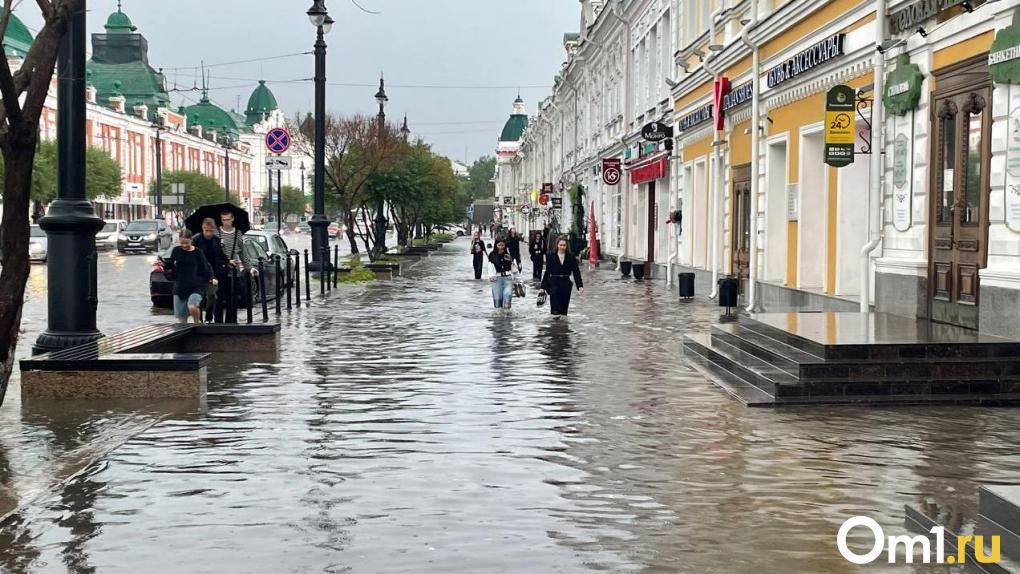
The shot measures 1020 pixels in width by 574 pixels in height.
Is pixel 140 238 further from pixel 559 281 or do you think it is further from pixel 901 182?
pixel 901 182

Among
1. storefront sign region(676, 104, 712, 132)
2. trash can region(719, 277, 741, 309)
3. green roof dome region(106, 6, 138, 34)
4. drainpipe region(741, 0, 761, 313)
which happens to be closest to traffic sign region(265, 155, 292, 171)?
trash can region(719, 277, 741, 309)

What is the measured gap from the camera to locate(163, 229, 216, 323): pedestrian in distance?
1511 cm

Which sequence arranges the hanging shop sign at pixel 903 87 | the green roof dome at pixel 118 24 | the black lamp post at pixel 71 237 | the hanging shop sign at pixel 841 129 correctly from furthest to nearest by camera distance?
the green roof dome at pixel 118 24 < the hanging shop sign at pixel 841 129 < the hanging shop sign at pixel 903 87 < the black lamp post at pixel 71 237

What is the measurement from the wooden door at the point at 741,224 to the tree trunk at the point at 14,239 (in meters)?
16.6

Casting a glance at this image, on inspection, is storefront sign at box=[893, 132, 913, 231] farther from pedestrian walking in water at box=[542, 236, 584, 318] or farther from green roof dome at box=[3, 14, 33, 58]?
green roof dome at box=[3, 14, 33, 58]

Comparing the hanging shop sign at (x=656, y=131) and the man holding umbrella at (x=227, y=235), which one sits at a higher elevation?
the hanging shop sign at (x=656, y=131)

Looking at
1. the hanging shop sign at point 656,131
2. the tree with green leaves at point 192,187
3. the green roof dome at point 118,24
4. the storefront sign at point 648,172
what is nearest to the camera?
the hanging shop sign at point 656,131

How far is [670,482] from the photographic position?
7.57 m

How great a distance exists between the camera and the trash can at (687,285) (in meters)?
26.1

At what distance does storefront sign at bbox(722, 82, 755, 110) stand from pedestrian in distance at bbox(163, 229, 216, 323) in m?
11.1

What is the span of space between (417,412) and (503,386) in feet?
6.13

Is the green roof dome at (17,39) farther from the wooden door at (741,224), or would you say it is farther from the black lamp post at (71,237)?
the black lamp post at (71,237)

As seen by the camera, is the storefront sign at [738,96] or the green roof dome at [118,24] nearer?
the storefront sign at [738,96]

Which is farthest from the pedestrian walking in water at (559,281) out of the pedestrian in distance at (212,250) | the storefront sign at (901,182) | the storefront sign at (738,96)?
the storefront sign at (901,182)
